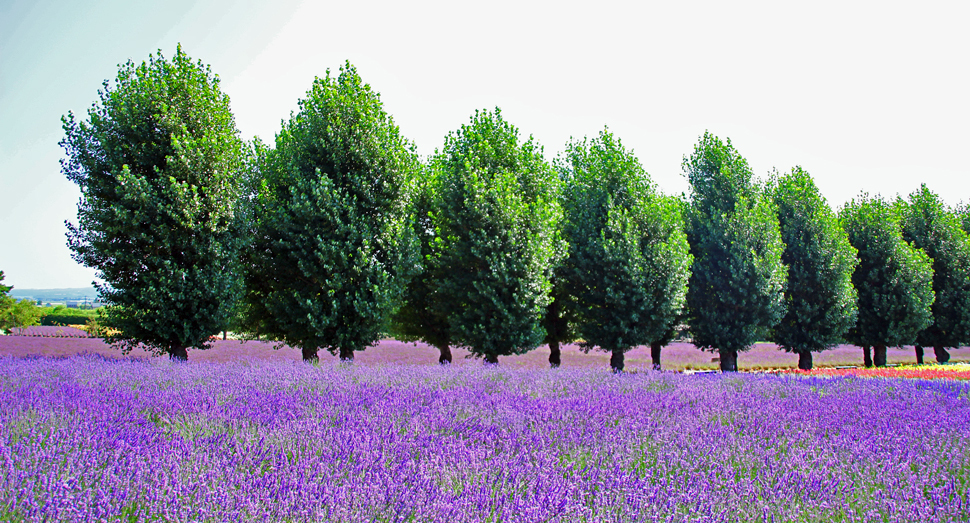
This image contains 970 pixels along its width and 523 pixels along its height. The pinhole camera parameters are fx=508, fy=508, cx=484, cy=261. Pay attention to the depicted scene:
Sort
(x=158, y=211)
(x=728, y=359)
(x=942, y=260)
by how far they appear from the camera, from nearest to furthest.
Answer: (x=158, y=211)
(x=728, y=359)
(x=942, y=260)

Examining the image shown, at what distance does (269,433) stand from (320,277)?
10204 millimetres

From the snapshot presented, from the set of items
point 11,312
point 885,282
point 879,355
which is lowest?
point 879,355

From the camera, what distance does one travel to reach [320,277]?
46.5 feet

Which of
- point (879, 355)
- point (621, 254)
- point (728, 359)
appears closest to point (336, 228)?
point (621, 254)

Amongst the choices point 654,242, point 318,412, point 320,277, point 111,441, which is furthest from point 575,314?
point 111,441

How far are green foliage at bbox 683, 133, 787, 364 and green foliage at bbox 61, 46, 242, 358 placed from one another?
54.2ft

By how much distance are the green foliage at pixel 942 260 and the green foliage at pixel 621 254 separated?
61.3ft

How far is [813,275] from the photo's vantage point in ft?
70.1

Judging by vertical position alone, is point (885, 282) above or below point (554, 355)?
above

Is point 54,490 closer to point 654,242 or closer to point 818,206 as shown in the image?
point 654,242

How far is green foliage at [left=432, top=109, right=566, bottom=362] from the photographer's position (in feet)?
51.0

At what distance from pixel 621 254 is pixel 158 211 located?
13352mm

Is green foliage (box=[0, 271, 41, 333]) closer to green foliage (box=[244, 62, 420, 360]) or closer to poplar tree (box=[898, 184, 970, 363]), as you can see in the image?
green foliage (box=[244, 62, 420, 360])

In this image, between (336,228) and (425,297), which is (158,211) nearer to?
(336,228)
